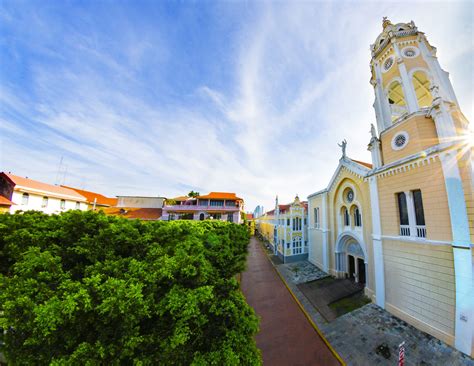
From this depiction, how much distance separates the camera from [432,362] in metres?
7.11

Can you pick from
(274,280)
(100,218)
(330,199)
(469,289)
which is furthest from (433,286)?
(100,218)

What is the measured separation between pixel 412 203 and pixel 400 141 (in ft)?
15.1

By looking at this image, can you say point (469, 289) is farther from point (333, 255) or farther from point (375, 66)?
point (375, 66)

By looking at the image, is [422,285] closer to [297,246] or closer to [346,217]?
[346,217]

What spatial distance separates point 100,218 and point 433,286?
1652 cm

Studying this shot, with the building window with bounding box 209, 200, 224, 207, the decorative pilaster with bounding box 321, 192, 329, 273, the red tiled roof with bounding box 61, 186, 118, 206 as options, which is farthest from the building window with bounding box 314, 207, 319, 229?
the red tiled roof with bounding box 61, 186, 118, 206

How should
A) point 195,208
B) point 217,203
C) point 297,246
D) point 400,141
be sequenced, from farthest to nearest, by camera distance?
point 217,203
point 195,208
point 297,246
point 400,141

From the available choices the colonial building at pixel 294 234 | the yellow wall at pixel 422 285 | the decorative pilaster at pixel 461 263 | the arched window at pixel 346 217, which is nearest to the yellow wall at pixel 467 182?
the decorative pilaster at pixel 461 263

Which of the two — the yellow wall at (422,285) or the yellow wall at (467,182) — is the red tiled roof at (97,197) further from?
the yellow wall at (467,182)

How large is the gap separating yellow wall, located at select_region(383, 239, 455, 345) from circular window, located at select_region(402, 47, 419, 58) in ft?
46.7

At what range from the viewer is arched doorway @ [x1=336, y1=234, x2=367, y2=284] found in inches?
571

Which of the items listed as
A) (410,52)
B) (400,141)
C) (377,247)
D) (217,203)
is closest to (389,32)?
(410,52)

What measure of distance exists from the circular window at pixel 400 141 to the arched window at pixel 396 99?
281 cm

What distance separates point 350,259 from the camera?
51.7 ft
